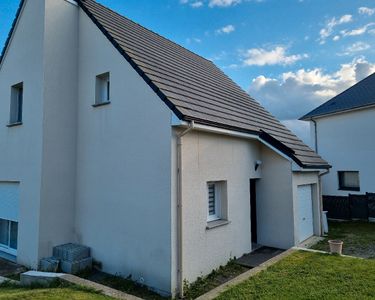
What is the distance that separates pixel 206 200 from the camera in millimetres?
8391

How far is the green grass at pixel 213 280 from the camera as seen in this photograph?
23.7ft

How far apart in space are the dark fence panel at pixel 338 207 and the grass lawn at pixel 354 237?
119 centimetres

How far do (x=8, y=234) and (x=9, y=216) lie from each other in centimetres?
81

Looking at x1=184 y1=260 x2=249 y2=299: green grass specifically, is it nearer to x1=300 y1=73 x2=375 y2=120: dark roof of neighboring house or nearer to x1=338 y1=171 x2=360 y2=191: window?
x1=338 y1=171 x2=360 y2=191: window

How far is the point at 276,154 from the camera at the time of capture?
11.2 meters

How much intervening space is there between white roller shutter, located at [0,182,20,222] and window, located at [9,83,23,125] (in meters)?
2.40

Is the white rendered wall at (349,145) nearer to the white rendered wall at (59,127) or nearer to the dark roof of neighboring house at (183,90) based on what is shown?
the dark roof of neighboring house at (183,90)

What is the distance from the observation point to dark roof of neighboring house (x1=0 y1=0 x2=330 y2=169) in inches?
311

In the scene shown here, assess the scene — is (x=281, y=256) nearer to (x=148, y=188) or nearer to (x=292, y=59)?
(x=148, y=188)

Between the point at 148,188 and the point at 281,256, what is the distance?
15.8 ft

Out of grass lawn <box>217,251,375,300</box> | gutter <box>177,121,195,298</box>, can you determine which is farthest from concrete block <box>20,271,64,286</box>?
grass lawn <box>217,251,375,300</box>

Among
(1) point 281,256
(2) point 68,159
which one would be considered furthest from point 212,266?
(2) point 68,159

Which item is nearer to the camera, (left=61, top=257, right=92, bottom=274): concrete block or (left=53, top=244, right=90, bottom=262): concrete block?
(left=61, top=257, right=92, bottom=274): concrete block

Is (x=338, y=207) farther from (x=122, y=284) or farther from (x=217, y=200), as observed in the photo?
(x=122, y=284)
